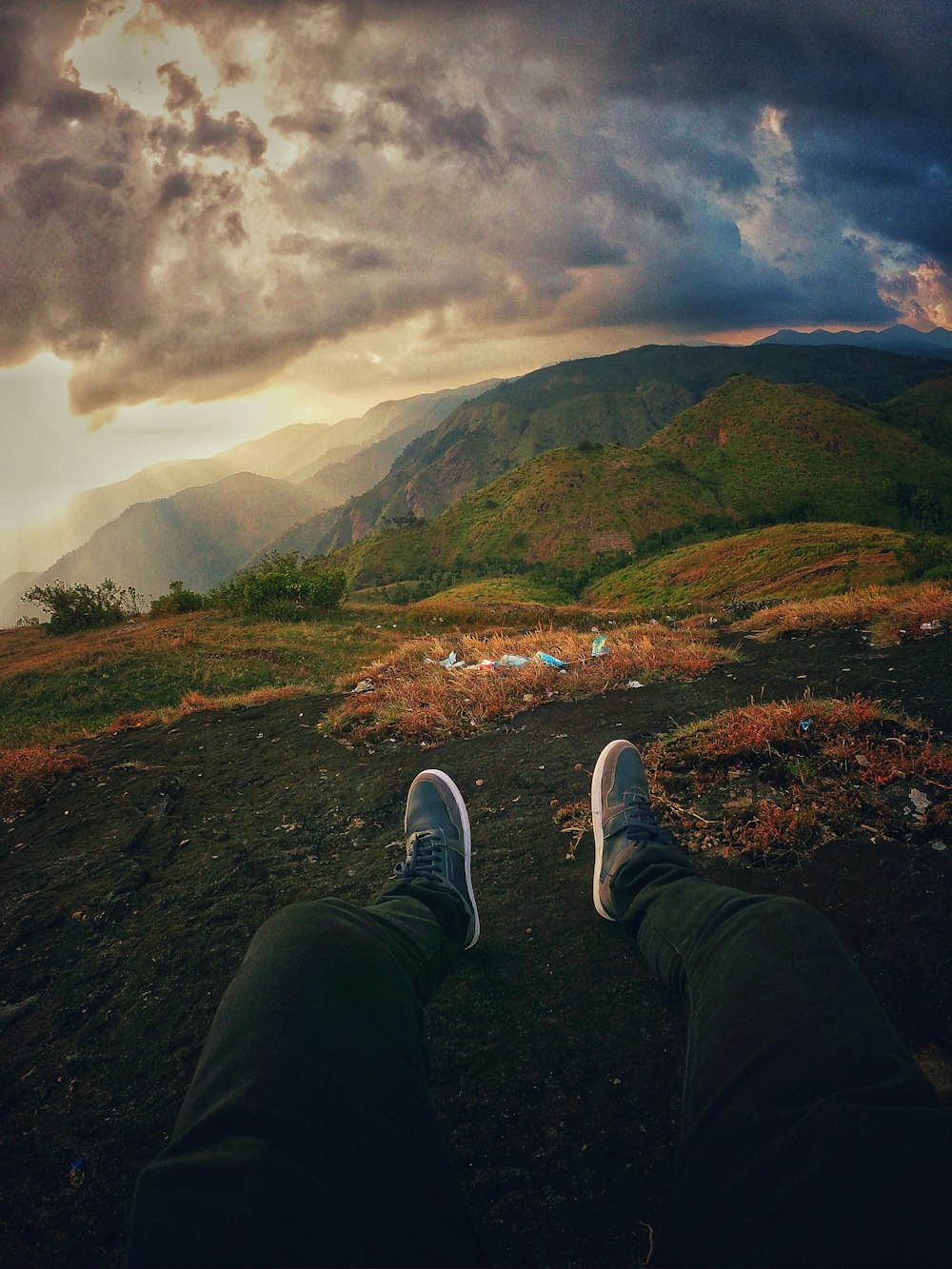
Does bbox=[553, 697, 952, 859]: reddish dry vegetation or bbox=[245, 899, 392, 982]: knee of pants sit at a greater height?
bbox=[245, 899, 392, 982]: knee of pants

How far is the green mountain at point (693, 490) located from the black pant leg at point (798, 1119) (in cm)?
7514

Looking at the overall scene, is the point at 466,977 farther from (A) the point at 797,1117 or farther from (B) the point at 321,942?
(A) the point at 797,1117

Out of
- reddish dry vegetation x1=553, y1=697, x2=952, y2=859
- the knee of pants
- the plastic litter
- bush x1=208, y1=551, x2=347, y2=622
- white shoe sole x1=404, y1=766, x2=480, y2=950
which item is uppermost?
bush x1=208, y1=551, x2=347, y2=622

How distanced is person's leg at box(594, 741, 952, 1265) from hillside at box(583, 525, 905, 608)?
62.8 ft

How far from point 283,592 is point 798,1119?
26.5 m

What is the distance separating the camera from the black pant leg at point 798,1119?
0.84 m

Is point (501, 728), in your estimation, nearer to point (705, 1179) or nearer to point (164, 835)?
point (164, 835)

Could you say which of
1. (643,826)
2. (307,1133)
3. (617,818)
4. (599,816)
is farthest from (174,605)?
(307,1133)

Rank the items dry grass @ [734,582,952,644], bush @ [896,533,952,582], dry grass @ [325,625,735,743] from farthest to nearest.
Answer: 1. bush @ [896,533,952,582]
2. dry grass @ [734,582,952,644]
3. dry grass @ [325,625,735,743]

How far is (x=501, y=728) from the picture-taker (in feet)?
15.4

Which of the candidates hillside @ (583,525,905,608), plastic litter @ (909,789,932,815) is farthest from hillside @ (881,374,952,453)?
plastic litter @ (909,789,932,815)

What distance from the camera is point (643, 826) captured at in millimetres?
2396

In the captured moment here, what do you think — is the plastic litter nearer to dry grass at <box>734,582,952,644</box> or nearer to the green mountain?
dry grass at <box>734,582,952,644</box>

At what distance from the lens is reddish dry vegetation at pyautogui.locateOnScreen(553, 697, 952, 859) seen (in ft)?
8.12
